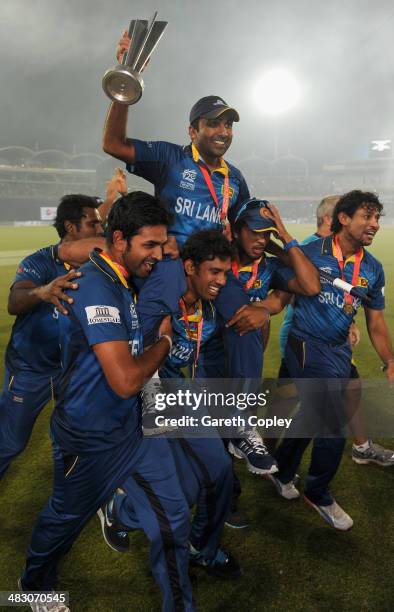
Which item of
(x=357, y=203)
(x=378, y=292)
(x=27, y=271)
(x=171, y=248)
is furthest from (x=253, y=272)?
(x=27, y=271)

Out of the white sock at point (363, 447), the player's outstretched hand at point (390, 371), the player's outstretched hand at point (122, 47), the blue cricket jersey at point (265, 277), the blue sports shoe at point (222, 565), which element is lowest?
the white sock at point (363, 447)

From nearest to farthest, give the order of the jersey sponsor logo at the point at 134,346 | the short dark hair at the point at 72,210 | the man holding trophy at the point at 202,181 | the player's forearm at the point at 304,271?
the jersey sponsor logo at the point at 134,346, the man holding trophy at the point at 202,181, the player's forearm at the point at 304,271, the short dark hair at the point at 72,210

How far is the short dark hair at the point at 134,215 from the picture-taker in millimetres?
2264

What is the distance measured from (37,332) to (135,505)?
1.69 m

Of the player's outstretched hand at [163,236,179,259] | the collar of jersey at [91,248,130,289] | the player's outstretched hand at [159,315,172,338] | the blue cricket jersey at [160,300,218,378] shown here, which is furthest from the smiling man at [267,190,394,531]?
the collar of jersey at [91,248,130,289]

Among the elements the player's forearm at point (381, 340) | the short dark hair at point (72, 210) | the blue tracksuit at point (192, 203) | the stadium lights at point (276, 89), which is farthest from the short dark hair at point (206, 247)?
the stadium lights at point (276, 89)

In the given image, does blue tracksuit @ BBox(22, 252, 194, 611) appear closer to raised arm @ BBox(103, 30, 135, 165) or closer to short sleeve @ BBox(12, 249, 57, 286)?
raised arm @ BBox(103, 30, 135, 165)

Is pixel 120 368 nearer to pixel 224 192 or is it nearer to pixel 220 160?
pixel 224 192

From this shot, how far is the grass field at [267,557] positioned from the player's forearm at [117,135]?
8.68 feet

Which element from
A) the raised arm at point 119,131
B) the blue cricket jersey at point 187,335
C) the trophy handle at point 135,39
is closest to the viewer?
the trophy handle at point 135,39

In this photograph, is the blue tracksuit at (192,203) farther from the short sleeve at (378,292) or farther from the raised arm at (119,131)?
the short sleeve at (378,292)

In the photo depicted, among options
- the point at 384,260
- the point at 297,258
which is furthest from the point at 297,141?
the point at 297,258

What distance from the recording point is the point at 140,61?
2.70 meters

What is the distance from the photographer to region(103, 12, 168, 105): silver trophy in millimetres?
2615
